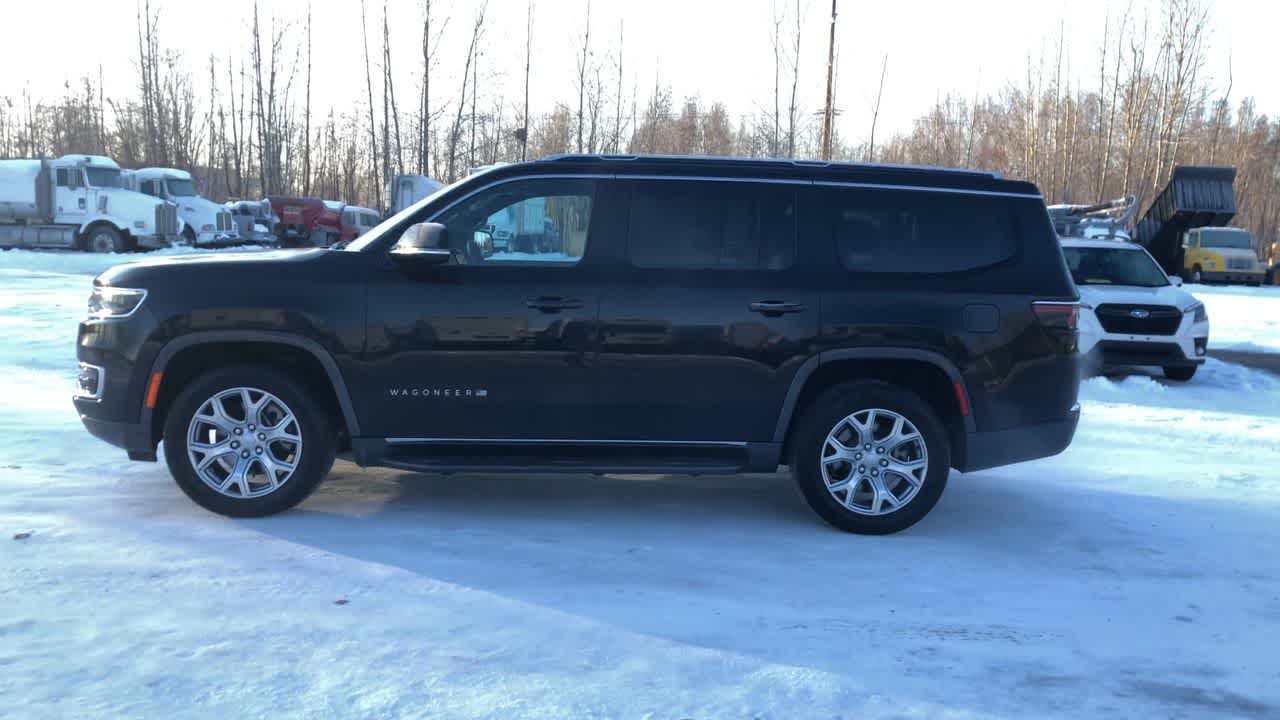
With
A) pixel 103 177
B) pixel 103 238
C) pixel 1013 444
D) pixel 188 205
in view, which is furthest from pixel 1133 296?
pixel 188 205

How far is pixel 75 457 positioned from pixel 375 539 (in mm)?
2783

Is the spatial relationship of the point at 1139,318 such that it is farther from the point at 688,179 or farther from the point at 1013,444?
the point at 688,179

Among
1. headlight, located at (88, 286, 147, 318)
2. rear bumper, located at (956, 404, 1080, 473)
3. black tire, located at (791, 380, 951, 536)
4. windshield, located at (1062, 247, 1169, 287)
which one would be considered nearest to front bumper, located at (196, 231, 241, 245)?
windshield, located at (1062, 247, 1169, 287)

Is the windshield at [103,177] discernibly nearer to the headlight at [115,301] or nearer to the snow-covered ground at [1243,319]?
the headlight at [115,301]

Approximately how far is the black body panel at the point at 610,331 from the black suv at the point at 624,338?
1 centimetres

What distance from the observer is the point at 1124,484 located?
22.2 feet

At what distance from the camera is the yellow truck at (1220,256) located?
3509 cm

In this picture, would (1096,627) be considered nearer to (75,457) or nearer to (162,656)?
(162,656)

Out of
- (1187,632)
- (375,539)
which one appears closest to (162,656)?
(375,539)

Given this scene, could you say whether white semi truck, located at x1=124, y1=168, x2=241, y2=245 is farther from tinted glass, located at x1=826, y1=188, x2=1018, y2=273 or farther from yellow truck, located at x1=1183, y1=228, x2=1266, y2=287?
yellow truck, located at x1=1183, y1=228, x2=1266, y2=287

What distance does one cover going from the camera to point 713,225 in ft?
17.8

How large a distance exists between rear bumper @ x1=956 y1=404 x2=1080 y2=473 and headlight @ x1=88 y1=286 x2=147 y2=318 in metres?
4.58

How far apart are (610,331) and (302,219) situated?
39.3 metres

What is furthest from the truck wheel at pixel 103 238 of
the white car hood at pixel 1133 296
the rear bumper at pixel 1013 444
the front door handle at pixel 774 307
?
the rear bumper at pixel 1013 444
